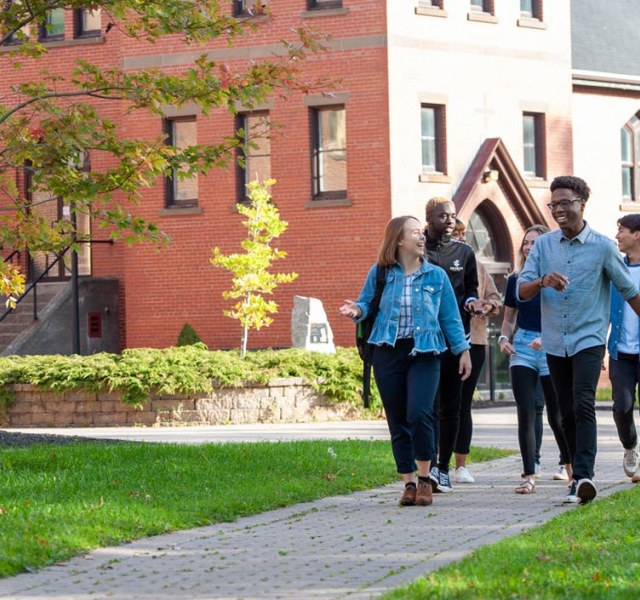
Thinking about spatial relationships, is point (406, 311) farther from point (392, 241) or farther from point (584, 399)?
point (584, 399)

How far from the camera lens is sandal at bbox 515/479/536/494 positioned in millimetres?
11305

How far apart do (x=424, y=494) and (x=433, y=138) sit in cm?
1788

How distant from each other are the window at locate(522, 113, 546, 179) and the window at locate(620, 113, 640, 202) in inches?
152

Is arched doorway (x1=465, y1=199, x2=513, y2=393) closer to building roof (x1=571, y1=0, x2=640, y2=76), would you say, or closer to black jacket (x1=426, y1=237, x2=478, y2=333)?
building roof (x1=571, y1=0, x2=640, y2=76)

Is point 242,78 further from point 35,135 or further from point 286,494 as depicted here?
point 286,494

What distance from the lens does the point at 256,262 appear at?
2550 centimetres

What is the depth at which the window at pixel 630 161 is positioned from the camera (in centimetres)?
3322

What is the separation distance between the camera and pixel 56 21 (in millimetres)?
30297

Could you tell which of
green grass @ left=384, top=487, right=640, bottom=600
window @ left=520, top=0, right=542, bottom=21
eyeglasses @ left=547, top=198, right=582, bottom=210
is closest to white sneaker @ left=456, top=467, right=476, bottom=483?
eyeglasses @ left=547, top=198, right=582, bottom=210

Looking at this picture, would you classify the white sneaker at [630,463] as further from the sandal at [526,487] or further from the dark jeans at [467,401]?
the dark jeans at [467,401]

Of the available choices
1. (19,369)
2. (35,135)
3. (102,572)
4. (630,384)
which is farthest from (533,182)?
(102,572)

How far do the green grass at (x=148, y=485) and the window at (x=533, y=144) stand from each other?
1551 cm

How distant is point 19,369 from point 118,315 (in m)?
8.39

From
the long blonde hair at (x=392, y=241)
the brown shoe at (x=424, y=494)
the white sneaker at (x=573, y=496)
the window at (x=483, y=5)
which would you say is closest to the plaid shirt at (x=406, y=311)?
the long blonde hair at (x=392, y=241)
